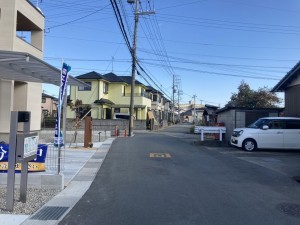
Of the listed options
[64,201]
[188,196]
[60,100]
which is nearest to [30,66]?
[60,100]

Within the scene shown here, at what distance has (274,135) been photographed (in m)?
17.7

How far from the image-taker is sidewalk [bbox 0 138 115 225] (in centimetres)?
580

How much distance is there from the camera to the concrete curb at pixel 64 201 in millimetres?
5848

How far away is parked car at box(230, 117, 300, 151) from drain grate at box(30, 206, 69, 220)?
1308cm

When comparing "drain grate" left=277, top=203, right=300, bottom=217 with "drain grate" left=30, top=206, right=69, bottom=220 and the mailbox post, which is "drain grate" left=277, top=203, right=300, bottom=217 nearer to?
"drain grate" left=30, top=206, right=69, bottom=220

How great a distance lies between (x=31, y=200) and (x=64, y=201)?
65 centimetres

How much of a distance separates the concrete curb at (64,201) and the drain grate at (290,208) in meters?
3.99

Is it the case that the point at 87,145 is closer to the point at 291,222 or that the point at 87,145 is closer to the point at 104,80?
the point at 291,222

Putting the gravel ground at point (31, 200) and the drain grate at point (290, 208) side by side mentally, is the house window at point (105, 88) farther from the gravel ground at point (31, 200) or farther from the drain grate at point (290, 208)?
the drain grate at point (290, 208)

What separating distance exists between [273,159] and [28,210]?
10.9 m

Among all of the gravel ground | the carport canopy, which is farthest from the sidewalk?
the carport canopy

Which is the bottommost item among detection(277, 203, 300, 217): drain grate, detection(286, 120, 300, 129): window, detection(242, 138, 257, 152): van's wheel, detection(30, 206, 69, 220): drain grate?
detection(30, 206, 69, 220): drain grate

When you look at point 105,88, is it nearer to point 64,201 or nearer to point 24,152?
point 64,201

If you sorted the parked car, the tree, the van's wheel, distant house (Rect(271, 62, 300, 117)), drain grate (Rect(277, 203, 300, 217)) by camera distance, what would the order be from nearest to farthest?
drain grate (Rect(277, 203, 300, 217)), the parked car, the van's wheel, distant house (Rect(271, 62, 300, 117)), the tree
